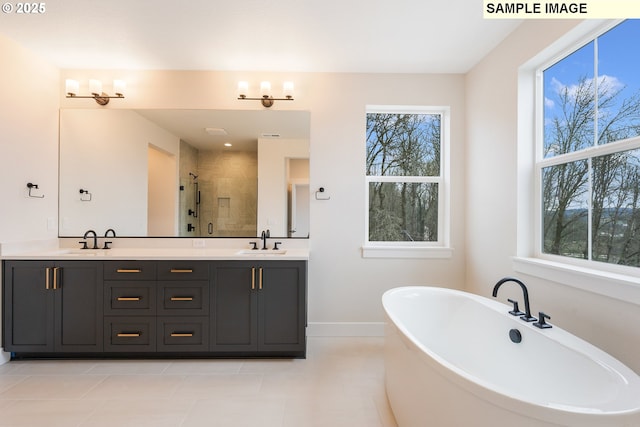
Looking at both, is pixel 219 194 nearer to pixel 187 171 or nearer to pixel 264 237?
pixel 187 171

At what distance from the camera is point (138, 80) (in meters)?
3.02

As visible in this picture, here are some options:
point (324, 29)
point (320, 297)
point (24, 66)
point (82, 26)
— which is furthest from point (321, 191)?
point (24, 66)

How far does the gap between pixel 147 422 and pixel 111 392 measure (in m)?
0.50

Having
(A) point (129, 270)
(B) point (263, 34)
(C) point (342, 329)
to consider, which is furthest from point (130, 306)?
(B) point (263, 34)

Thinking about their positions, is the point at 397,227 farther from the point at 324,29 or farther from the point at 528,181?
the point at 324,29

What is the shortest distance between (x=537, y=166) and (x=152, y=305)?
3.20 metres

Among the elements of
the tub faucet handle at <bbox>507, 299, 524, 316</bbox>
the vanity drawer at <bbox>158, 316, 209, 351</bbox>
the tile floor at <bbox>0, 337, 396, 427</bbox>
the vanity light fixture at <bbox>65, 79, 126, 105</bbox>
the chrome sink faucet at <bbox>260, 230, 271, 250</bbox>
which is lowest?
the tile floor at <bbox>0, 337, 396, 427</bbox>

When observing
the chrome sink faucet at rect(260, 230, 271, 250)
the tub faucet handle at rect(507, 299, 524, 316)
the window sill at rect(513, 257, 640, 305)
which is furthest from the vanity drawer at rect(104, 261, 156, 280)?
the window sill at rect(513, 257, 640, 305)

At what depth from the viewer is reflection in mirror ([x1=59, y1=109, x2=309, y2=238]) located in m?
3.02

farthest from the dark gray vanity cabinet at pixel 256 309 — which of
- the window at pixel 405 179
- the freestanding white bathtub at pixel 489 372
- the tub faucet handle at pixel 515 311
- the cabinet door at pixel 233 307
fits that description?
the tub faucet handle at pixel 515 311

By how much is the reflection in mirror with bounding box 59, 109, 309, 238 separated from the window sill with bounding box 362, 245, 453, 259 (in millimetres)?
664

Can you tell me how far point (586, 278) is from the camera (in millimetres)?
1708

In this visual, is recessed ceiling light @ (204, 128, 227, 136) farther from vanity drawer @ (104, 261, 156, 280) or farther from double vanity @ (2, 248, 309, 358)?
vanity drawer @ (104, 261, 156, 280)

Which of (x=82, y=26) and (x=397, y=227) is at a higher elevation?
(x=82, y=26)
